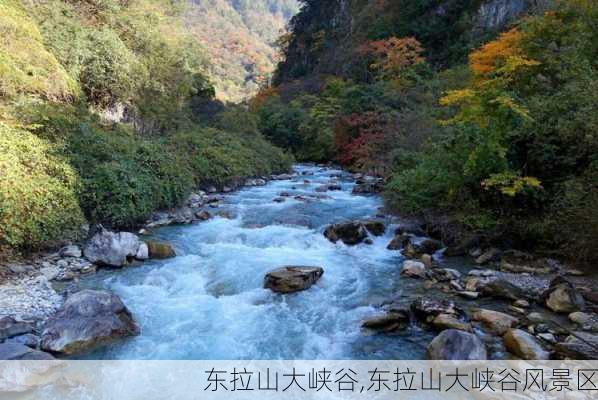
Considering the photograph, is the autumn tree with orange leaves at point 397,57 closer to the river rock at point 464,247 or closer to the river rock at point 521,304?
the river rock at point 464,247

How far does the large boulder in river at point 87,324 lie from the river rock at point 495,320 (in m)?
4.92

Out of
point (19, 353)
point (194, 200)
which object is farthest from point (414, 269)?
point (194, 200)

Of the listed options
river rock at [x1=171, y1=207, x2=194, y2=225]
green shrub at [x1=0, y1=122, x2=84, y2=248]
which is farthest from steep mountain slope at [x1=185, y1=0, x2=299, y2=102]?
green shrub at [x1=0, y1=122, x2=84, y2=248]

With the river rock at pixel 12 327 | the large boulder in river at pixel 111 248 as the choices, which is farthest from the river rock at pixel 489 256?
the river rock at pixel 12 327

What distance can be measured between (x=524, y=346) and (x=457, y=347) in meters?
0.85

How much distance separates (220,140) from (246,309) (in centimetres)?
1363

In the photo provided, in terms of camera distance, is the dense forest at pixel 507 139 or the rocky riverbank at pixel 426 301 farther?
the dense forest at pixel 507 139

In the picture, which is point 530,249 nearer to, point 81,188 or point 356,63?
point 81,188

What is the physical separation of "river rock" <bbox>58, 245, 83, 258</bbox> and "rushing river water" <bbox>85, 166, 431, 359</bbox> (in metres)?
0.92

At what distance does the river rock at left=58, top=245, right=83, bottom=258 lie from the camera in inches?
291

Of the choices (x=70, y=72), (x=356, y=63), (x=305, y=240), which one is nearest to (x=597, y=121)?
(x=305, y=240)

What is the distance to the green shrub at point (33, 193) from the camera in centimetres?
641

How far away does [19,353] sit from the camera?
13.9ft

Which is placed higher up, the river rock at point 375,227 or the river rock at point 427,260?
the river rock at point 375,227
